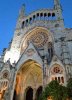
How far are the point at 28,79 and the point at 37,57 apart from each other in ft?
13.0

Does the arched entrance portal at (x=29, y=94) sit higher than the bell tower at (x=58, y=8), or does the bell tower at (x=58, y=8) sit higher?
the bell tower at (x=58, y=8)

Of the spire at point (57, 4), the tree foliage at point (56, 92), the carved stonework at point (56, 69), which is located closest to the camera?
the tree foliage at point (56, 92)

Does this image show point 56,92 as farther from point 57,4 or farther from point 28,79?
point 57,4

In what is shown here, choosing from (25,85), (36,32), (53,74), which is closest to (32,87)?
(25,85)

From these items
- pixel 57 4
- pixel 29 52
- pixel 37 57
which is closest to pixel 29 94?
pixel 37 57

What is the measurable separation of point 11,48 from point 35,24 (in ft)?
21.9

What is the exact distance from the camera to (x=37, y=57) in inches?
861

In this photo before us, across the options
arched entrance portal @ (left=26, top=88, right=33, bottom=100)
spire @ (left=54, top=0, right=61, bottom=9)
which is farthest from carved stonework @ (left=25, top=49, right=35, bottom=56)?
spire @ (left=54, top=0, right=61, bottom=9)

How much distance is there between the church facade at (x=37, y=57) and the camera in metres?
20.0

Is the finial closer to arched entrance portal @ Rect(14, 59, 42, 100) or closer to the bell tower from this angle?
the bell tower

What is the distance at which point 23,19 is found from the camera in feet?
106

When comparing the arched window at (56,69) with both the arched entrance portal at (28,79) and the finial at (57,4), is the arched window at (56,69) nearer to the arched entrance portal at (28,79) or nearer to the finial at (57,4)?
the arched entrance portal at (28,79)

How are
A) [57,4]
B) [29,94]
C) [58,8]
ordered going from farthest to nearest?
1. [57,4]
2. [58,8]
3. [29,94]

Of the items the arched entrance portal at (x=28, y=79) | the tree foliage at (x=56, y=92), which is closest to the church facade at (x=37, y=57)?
the arched entrance portal at (x=28, y=79)
